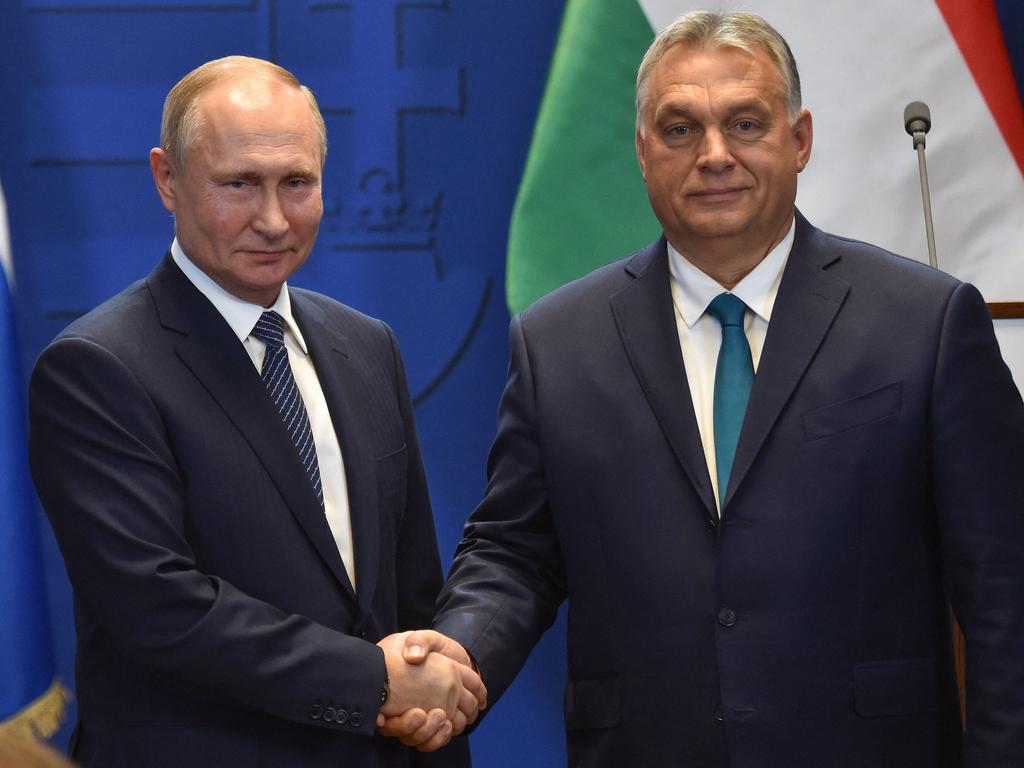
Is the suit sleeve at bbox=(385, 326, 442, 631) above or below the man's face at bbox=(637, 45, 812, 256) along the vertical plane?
below

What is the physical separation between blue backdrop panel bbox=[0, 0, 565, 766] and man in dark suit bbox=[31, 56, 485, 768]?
1.61 m

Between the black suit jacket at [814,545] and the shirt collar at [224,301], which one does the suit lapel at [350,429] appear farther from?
the black suit jacket at [814,545]

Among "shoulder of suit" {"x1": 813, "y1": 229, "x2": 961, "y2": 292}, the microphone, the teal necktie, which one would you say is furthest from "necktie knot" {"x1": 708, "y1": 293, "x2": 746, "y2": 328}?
the microphone

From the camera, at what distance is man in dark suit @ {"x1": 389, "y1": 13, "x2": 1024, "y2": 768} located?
1930mm

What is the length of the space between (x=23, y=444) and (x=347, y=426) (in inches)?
53.6

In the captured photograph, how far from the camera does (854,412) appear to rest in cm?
197

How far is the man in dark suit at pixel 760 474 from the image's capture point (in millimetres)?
1930

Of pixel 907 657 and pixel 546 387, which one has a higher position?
pixel 546 387

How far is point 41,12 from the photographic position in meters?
3.81

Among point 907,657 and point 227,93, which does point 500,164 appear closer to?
point 227,93

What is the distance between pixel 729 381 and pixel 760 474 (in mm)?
157

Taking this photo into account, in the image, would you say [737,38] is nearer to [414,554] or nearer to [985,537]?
[985,537]

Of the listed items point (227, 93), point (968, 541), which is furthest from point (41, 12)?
point (968, 541)

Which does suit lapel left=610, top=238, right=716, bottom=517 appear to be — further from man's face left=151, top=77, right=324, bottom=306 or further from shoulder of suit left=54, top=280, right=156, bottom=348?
shoulder of suit left=54, top=280, right=156, bottom=348
